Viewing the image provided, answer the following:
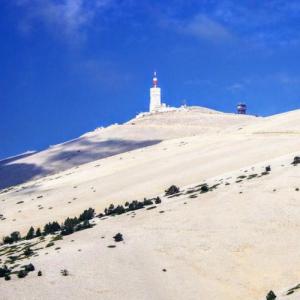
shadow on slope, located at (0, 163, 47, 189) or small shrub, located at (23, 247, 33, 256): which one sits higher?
shadow on slope, located at (0, 163, 47, 189)

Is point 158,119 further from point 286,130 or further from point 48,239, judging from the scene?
point 48,239

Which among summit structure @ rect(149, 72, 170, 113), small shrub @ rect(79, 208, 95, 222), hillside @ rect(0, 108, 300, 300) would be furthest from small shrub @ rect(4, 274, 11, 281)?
summit structure @ rect(149, 72, 170, 113)

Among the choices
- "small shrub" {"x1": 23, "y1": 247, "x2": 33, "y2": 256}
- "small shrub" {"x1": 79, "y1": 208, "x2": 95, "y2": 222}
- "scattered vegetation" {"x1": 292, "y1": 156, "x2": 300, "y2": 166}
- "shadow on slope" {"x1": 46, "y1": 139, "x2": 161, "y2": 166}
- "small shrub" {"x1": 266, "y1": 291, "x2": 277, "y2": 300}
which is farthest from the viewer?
"shadow on slope" {"x1": 46, "y1": 139, "x2": 161, "y2": 166}

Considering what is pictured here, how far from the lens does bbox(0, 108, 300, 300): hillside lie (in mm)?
35156

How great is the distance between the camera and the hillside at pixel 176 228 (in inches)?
1384

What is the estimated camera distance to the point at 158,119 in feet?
477

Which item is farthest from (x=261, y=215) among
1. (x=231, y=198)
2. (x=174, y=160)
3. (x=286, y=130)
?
(x=286, y=130)

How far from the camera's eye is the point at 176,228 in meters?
44.6

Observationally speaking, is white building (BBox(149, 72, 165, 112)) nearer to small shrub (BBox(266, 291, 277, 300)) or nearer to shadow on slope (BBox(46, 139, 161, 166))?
shadow on slope (BBox(46, 139, 161, 166))

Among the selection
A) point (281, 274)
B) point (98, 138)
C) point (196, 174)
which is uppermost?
point (98, 138)

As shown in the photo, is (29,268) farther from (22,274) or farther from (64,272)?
(64,272)

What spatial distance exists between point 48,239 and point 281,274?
18.4 m

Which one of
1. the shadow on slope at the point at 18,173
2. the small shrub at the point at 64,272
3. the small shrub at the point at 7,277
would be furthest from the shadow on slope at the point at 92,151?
the small shrub at the point at 64,272

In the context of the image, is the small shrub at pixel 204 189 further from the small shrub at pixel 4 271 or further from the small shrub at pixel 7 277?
the small shrub at pixel 7 277
